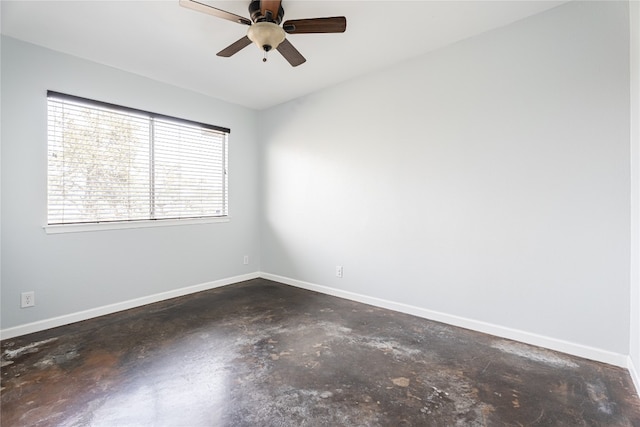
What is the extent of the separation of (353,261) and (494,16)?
8.78 feet

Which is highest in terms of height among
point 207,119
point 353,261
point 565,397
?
point 207,119

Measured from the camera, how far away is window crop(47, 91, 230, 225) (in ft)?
9.34

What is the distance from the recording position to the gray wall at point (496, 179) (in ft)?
7.02

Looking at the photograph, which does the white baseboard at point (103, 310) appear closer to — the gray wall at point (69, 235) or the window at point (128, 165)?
the gray wall at point (69, 235)

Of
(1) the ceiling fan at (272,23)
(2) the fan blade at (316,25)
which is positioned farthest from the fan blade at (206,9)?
(2) the fan blade at (316,25)

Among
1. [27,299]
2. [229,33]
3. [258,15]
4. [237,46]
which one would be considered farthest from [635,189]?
[27,299]

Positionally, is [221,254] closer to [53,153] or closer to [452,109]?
[53,153]

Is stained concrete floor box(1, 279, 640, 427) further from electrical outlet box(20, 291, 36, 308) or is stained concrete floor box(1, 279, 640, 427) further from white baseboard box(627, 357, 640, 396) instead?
electrical outlet box(20, 291, 36, 308)

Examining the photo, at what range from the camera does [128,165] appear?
3.28 meters

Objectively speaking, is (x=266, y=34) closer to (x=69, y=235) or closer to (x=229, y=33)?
(x=229, y=33)

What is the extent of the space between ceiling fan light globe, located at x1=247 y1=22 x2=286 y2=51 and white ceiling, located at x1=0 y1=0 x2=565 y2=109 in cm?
30

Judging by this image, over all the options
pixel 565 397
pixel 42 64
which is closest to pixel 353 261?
pixel 565 397

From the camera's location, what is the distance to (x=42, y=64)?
2.71m

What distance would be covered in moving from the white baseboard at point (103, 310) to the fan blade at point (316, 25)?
3.18 metres
